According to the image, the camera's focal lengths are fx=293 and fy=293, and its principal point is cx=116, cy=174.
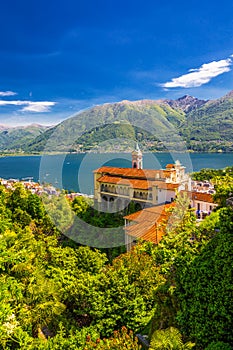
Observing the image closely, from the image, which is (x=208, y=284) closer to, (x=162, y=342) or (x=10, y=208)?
(x=162, y=342)

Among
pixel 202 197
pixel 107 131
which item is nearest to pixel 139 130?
pixel 107 131

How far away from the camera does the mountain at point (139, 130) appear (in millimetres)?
70812

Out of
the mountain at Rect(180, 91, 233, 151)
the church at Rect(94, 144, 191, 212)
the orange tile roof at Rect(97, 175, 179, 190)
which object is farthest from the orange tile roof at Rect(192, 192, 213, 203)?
the mountain at Rect(180, 91, 233, 151)

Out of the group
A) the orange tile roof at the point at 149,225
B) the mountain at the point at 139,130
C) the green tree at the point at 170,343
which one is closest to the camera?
the green tree at the point at 170,343

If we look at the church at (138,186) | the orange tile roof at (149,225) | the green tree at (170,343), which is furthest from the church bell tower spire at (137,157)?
the green tree at (170,343)

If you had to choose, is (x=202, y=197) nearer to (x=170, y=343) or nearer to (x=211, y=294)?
(x=211, y=294)

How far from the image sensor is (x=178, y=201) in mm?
13703

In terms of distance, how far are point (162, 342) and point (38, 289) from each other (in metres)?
5.61

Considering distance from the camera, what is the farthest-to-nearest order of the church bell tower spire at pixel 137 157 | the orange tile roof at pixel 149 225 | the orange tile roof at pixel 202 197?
the church bell tower spire at pixel 137 157 < the orange tile roof at pixel 202 197 < the orange tile roof at pixel 149 225

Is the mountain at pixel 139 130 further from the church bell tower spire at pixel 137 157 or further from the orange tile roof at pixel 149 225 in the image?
the orange tile roof at pixel 149 225

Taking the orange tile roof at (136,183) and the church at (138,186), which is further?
the church at (138,186)

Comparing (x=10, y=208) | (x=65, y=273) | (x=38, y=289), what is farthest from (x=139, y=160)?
(x=38, y=289)

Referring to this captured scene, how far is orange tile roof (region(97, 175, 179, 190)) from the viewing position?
21505 mm

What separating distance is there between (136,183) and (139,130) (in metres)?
59.5
